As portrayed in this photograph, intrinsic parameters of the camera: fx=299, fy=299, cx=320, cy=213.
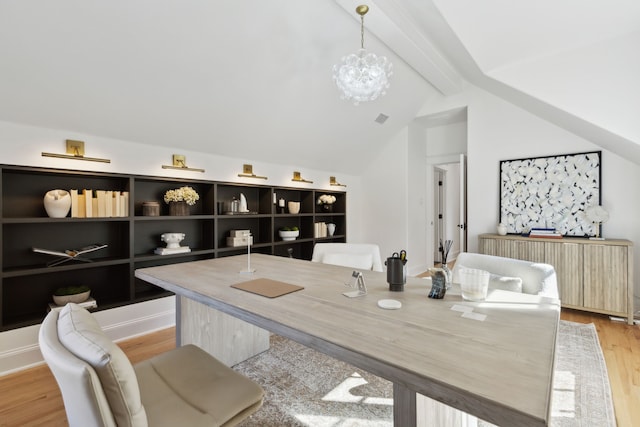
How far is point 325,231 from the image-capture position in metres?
4.90

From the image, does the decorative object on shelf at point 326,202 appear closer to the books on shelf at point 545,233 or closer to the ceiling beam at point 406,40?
the ceiling beam at point 406,40

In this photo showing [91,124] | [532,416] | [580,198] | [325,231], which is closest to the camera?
[532,416]

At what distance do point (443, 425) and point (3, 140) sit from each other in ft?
10.7

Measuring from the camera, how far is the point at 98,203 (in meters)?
2.61

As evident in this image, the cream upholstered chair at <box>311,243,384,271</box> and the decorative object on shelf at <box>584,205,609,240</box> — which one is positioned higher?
the decorative object on shelf at <box>584,205,609,240</box>

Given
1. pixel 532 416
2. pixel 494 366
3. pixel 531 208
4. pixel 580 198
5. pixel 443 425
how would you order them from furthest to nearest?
pixel 531 208
pixel 580 198
pixel 443 425
pixel 494 366
pixel 532 416

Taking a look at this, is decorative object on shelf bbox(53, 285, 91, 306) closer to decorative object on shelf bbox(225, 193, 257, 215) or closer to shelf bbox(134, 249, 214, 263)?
shelf bbox(134, 249, 214, 263)

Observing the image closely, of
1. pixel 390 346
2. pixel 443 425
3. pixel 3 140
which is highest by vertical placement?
pixel 3 140

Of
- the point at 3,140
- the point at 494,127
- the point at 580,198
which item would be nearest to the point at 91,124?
the point at 3,140

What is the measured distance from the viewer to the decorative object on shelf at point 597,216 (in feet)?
11.0

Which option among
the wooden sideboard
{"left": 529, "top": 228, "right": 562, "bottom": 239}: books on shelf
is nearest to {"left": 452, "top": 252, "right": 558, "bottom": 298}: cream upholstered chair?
the wooden sideboard

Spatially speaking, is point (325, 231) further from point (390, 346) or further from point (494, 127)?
point (390, 346)

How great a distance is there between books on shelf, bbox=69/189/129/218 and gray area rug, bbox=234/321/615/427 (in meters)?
1.77

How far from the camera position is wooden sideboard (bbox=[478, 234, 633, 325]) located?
300 centimetres
